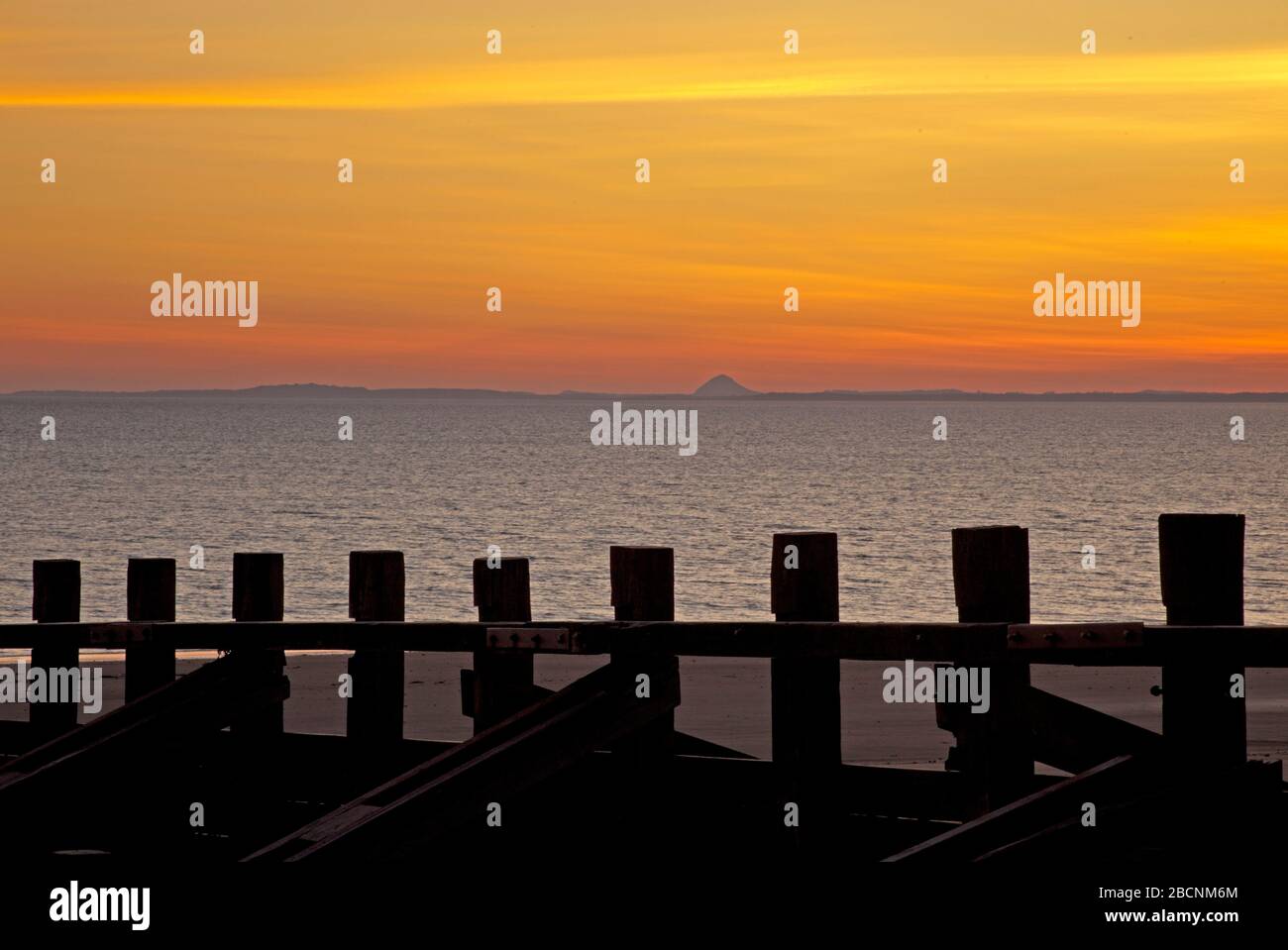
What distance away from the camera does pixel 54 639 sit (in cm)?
934

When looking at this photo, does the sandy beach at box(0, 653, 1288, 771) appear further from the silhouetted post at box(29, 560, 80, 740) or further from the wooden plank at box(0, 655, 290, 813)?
the wooden plank at box(0, 655, 290, 813)

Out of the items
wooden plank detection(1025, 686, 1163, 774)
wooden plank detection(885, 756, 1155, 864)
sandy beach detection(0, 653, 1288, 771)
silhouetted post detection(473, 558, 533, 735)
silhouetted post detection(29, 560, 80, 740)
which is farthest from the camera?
sandy beach detection(0, 653, 1288, 771)

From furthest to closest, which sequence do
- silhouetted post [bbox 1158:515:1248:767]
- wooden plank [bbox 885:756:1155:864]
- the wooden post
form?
the wooden post < silhouetted post [bbox 1158:515:1248:767] < wooden plank [bbox 885:756:1155:864]

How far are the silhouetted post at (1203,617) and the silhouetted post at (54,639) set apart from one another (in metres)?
5.95

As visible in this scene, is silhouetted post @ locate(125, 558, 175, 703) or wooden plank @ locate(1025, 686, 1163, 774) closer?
wooden plank @ locate(1025, 686, 1163, 774)

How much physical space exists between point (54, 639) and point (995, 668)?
18.2ft

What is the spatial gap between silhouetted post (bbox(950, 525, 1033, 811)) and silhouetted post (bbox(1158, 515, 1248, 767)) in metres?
0.63

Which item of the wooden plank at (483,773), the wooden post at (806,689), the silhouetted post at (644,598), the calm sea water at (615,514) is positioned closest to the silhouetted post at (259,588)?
the wooden plank at (483,773)

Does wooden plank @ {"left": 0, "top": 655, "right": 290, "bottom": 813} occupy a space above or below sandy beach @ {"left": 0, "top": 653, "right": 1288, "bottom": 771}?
above

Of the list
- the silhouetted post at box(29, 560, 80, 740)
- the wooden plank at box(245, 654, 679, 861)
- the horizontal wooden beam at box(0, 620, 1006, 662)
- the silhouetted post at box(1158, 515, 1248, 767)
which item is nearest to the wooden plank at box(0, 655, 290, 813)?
the horizontal wooden beam at box(0, 620, 1006, 662)

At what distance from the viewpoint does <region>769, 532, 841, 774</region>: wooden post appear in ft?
24.5

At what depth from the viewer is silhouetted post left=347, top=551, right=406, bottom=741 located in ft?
27.7
